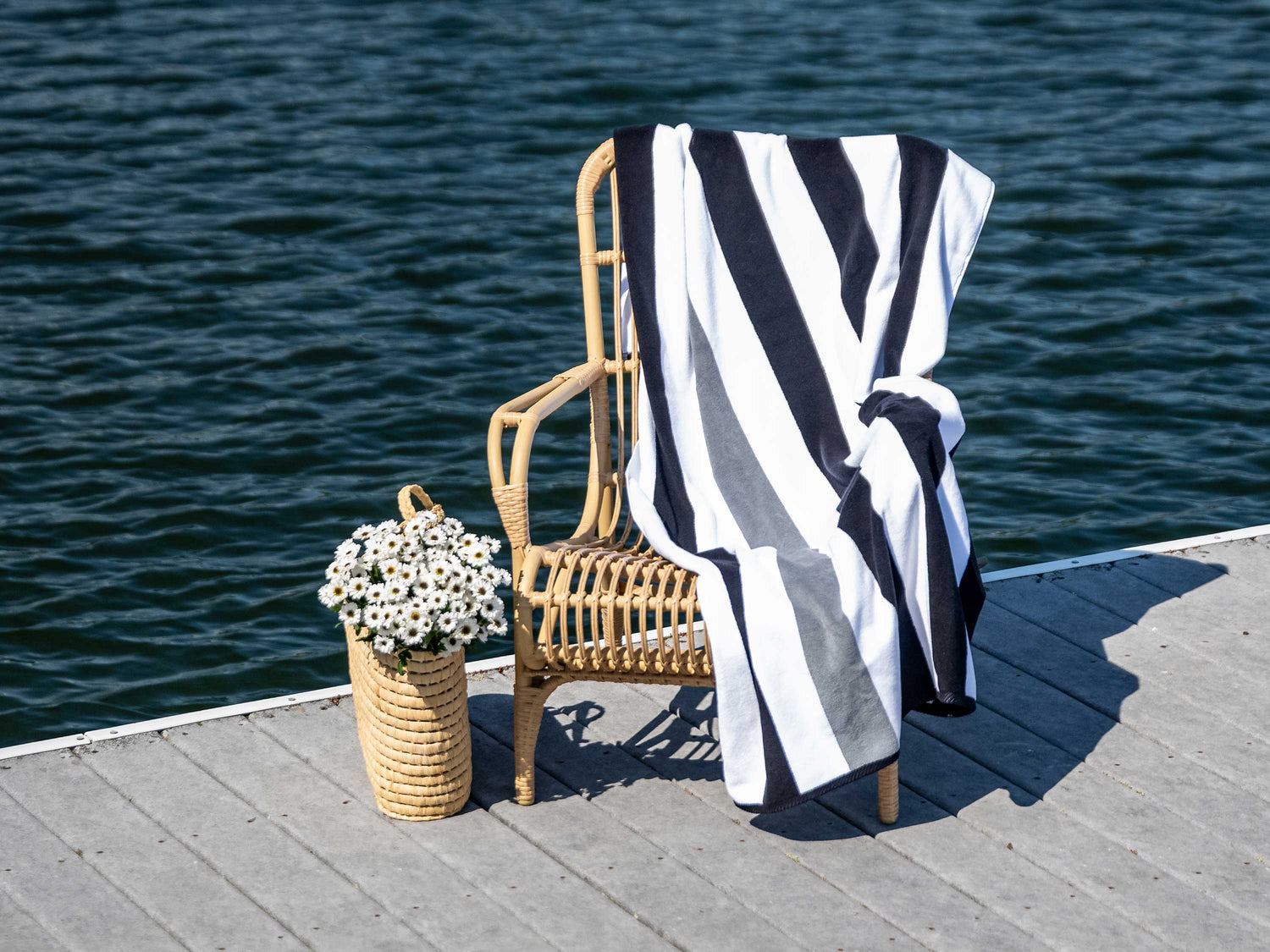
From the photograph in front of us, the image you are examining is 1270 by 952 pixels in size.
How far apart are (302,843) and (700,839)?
0.65 meters

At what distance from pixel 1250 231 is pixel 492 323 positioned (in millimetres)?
2883

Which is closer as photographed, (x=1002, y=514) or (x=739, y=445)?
(x=739, y=445)

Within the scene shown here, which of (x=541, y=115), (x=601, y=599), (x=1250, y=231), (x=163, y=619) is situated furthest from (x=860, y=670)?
(x=541, y=115)

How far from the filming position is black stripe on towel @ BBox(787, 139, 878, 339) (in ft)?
10.6

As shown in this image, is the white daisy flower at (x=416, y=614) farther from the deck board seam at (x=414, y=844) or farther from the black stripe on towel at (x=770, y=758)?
the black stripe on towel at (x=770, y=758)

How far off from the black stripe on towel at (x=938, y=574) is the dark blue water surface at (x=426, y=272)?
5.27 feet

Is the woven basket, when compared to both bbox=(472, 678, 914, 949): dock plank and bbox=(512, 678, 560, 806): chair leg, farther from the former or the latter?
bbox=(472, 678, 914, 949): dock plank

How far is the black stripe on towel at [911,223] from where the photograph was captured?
3.17 metres

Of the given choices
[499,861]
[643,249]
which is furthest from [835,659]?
[643,249]

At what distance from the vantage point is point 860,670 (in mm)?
2646

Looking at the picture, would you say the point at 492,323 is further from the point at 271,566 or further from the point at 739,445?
the point at 739,445

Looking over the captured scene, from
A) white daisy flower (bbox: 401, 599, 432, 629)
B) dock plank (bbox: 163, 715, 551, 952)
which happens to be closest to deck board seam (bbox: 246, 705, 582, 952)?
dock plank (bbox: 163, 715, 551, 952)

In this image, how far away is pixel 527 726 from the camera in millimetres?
2779

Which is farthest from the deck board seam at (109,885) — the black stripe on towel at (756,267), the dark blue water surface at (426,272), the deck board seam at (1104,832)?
the black stripe on towel at (756,267)
